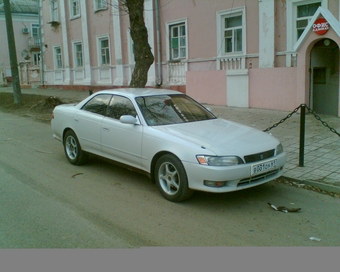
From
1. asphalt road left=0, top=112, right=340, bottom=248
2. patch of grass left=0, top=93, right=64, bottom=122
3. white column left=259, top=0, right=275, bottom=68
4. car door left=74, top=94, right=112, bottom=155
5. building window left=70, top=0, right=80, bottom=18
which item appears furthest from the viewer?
building window left=70, top=0, right=80, bottom=18

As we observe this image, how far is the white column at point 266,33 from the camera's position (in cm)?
1311

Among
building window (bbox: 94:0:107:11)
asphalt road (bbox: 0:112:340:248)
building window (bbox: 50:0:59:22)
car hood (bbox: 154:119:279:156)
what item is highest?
building window (bbox: 50:0:59:22)

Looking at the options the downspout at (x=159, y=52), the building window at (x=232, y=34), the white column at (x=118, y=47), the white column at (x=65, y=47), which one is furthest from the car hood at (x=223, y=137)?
the white column at (x=65, y=47)

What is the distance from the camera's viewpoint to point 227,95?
46.9ft

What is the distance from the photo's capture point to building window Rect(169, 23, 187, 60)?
56.5ft

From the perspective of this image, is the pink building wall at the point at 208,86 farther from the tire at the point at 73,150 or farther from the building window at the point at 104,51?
the building window at the point at 104,51

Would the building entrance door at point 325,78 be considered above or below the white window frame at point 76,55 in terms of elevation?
below

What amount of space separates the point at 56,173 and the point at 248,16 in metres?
10.1

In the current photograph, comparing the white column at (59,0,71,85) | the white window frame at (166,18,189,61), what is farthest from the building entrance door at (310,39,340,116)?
the white column at (59,0,71,85)

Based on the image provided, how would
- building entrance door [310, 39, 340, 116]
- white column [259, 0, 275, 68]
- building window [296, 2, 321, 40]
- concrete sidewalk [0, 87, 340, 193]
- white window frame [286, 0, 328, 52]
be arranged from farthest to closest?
white column [259, 0, 275, 68] < white window frame [286, 0, 328, 52] < building window [296, 2, 321, 40] < building entrance door [310, 39, 340, 116] < concrete sidewalk [0, 87, 340, 193]

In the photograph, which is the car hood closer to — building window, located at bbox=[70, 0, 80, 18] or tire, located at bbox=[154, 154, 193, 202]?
tire, located at bbox=[154, 154, 193, 202]

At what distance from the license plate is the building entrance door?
7105mm

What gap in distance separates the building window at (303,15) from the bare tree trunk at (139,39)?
17.8 feet

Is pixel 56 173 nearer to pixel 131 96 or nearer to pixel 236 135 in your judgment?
pixel 131 96
